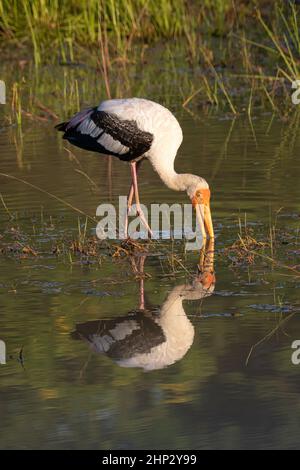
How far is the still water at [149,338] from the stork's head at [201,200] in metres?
0.10

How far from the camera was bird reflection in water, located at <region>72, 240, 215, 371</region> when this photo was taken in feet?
19.6

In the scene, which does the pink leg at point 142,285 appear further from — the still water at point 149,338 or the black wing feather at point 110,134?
the black wing feather at point 110,134

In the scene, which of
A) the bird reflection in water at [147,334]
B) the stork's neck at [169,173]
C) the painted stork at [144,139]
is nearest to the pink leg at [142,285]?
A: the bird reflection in water at [147,334]

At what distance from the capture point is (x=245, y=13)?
60.2ft

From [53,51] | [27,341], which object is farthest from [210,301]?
[53,51]

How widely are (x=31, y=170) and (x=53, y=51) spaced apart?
6716 millimetres

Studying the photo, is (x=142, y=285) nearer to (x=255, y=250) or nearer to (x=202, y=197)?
(x=255, y=250)

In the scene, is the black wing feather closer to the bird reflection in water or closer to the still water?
the still water

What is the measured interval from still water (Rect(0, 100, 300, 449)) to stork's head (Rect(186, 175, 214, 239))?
0.10 metres

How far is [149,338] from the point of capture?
6.22 m

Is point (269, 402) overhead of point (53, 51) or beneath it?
overhead
